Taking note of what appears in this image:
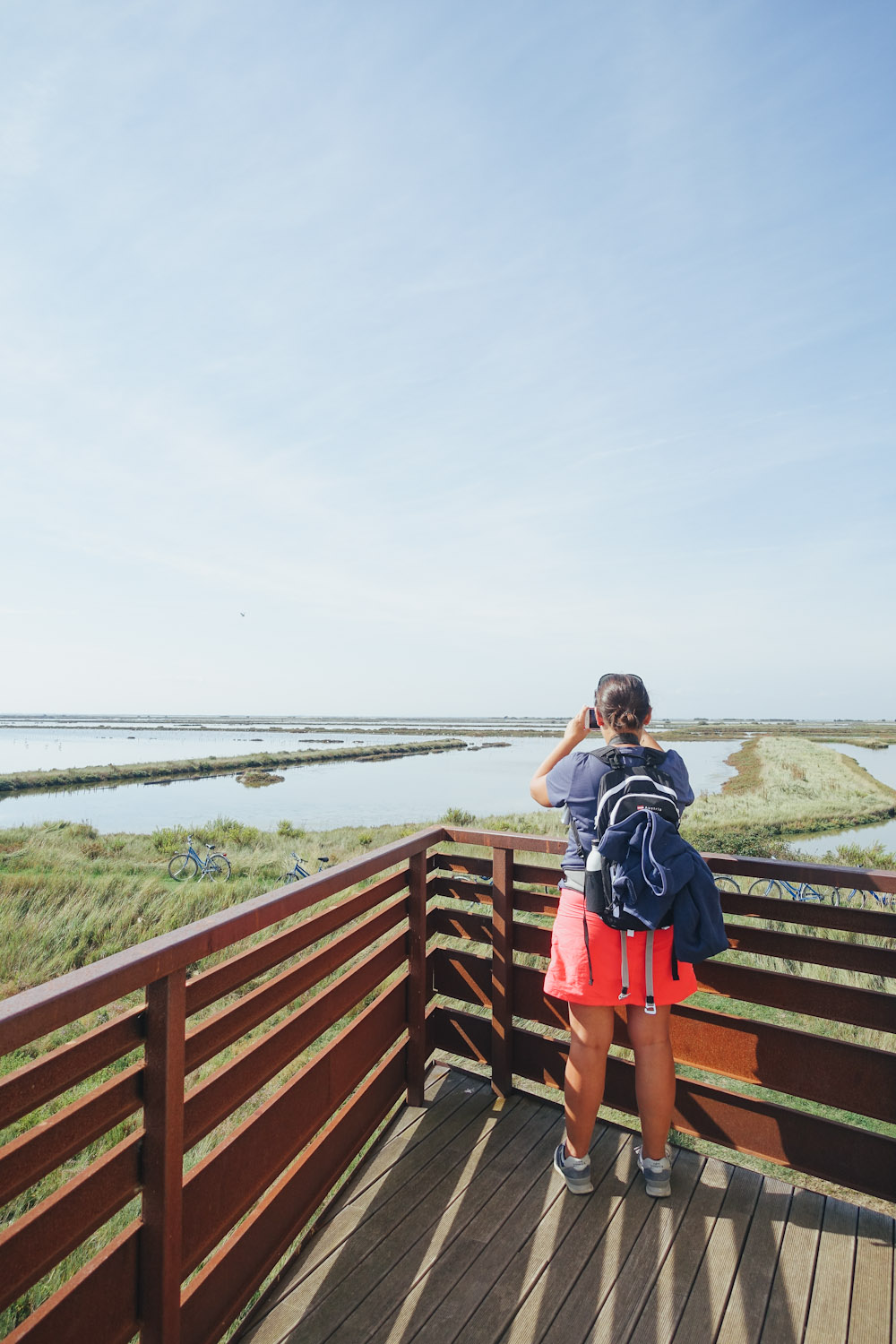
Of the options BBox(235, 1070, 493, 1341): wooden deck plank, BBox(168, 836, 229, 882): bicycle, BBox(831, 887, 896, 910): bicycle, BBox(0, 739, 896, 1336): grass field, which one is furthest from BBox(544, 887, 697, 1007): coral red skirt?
BBox(168, 836, 229, 882): bicycle

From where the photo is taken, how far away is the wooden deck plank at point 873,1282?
1620mm

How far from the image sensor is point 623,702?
2.03 m

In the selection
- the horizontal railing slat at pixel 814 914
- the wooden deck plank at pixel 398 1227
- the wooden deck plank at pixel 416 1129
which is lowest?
the wooden deck plank at pixel 416 1129

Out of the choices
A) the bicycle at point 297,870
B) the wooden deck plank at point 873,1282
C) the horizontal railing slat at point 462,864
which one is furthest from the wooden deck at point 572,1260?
the bicycle at point 297,870

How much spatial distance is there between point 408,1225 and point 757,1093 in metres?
3.24

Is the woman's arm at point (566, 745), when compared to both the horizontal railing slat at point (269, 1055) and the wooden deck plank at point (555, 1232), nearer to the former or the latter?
the horizontal railing slat at point (269, 1055)

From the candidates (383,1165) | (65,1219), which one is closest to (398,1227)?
(383,1165)

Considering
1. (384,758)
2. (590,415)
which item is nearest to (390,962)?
(590,415)

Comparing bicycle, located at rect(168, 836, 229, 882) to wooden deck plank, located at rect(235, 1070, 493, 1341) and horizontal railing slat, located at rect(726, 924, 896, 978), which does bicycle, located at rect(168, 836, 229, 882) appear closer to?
wooden deck plank, located at rect(235, 1070, 493, 1341)

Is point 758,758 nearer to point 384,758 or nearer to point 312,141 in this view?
point 384,758

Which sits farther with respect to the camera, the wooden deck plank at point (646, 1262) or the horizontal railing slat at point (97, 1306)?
the wooden deck plank at point (646, 1262)

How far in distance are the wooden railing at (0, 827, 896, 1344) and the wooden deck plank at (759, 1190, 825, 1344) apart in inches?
4.7

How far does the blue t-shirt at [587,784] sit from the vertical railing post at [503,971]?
0.64 m

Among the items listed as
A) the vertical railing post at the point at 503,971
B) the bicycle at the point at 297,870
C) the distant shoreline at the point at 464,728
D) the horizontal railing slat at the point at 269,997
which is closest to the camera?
the horizontal railing slat at the point at 269,997
